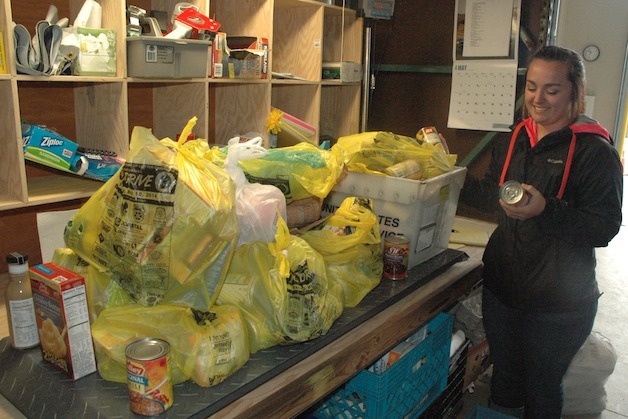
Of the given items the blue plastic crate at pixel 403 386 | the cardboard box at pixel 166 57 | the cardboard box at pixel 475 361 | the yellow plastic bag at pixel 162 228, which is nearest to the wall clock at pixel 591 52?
the cardboard box at pixel 475 361

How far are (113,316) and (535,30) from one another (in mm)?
2229

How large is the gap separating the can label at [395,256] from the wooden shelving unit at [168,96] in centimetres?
95

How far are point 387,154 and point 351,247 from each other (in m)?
0.43

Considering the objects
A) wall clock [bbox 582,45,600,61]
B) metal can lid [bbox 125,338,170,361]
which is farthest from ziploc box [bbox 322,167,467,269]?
wall clock [bbox 582,45,600,61]

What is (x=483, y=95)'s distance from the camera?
261cm

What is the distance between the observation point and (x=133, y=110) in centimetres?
222

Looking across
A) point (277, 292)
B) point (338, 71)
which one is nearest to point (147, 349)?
point (277, 292)

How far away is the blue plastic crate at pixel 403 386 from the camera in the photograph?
149 cm

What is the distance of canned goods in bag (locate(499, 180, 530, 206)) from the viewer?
1.38 m

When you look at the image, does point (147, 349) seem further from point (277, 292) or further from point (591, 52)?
point (591, 52)

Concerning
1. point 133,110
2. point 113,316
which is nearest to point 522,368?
point 113,316

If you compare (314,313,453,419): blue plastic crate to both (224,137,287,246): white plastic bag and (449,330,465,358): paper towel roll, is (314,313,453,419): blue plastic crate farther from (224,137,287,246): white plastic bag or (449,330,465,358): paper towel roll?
(224,137,287,246): white plastic bag

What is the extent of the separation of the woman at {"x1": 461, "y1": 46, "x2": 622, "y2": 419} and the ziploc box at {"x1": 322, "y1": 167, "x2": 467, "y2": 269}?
0.18m

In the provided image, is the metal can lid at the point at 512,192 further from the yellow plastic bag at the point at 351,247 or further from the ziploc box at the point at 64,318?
the ziploc box at the point at 64,318
